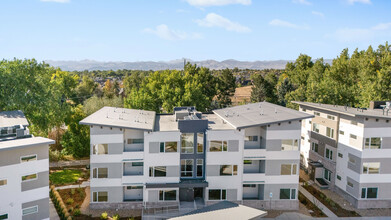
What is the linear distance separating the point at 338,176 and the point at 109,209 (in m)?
22.3

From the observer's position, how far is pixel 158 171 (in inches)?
1014

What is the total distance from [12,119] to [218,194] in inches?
732

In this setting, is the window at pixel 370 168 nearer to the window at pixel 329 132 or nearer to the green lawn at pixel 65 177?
the window at pixel 329 132

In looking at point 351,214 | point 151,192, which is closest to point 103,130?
point 151,192

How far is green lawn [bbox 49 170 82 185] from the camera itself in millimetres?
30969

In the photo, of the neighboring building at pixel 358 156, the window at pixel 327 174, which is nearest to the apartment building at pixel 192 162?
the neighboring building at pixel 358 156

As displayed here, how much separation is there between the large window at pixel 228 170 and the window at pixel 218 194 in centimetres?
153

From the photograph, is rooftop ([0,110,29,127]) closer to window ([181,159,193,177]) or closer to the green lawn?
the green lawn

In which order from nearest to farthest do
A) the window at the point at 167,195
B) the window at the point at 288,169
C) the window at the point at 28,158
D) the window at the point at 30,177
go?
1. the window at the point at 28,158
2. the window at the point at 30,177
3. the window at the point at 167,195
4. the window at the point at 288,169

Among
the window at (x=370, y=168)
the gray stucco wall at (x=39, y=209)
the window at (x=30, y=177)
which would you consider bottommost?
the gray stucco wall at (x=39, y=209)

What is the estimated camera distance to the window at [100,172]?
2527 centimetres

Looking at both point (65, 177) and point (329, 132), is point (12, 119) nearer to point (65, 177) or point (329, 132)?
point (65, 177)

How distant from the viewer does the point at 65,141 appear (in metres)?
38.4

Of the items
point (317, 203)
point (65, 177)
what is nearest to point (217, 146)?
point (317, 203)
